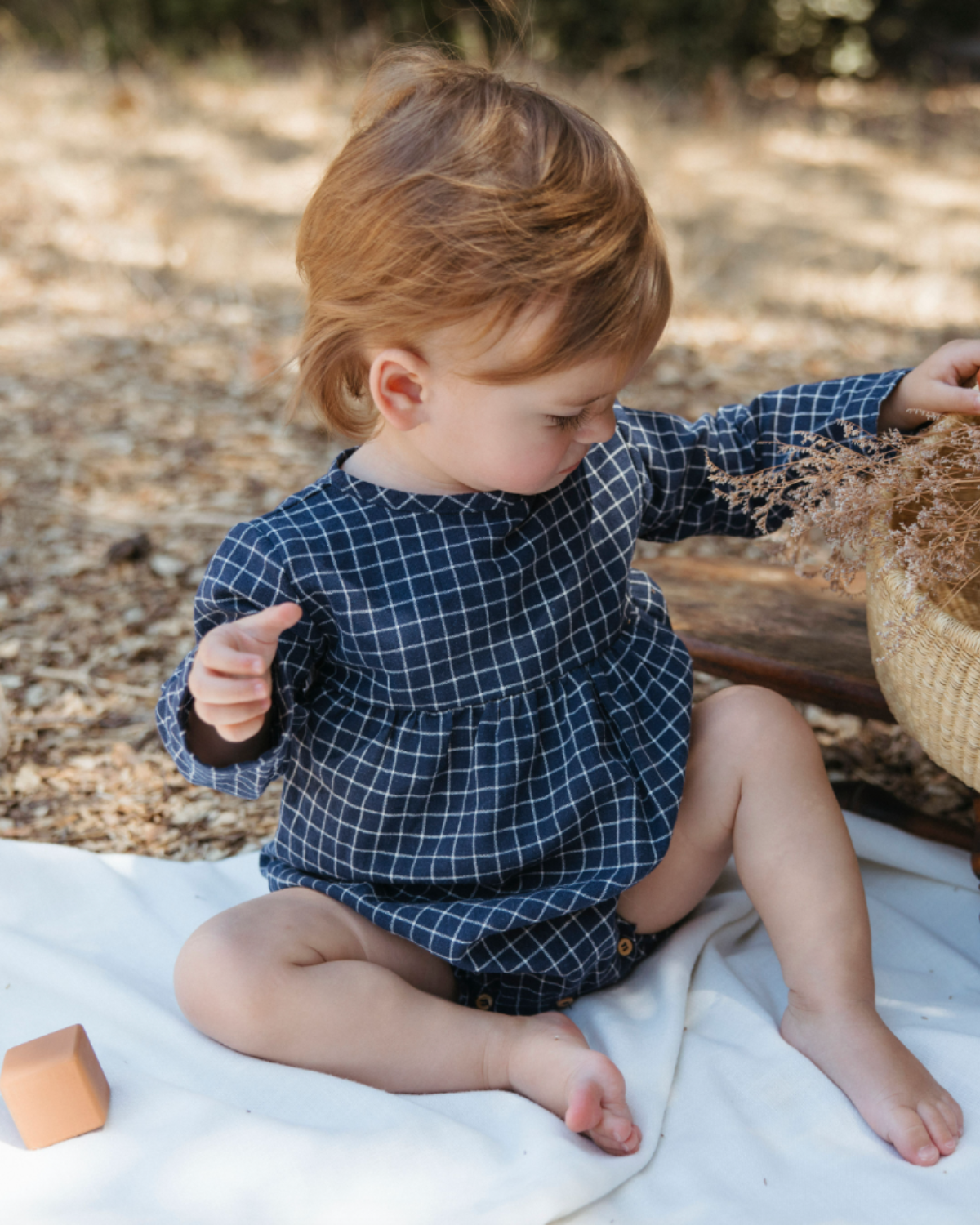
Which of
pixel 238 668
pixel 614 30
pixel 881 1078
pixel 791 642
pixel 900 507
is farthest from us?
pixel 614 30

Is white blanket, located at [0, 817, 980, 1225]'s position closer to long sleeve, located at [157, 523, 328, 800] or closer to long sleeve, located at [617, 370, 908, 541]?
long sleeve, located at [157, 523, 328, 800]

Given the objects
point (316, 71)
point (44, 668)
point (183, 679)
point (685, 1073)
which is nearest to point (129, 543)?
point (44, 668)

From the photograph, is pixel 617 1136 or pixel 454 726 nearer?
pixel 617 1136

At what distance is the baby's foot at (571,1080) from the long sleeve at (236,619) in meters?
0.41

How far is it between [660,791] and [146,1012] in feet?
2.12

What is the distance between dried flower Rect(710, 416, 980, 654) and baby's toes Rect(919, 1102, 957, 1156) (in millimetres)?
472

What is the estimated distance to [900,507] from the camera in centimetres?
129

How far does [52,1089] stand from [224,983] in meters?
0.19

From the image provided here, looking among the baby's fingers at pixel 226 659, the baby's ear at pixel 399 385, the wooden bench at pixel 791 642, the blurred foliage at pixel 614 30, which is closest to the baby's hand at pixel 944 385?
the wooden bench at pixel 791 642

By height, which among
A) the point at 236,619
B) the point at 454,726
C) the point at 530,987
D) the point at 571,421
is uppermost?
the point at 571,421

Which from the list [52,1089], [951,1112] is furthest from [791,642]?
[52,1089]

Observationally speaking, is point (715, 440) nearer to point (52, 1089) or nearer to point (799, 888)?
point (799, 888)

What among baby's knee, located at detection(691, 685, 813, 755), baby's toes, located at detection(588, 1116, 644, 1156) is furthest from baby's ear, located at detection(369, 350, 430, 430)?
baby's toes, located at detection(588, 1116, 644, 1156)

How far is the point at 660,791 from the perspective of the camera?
1.32 meters
